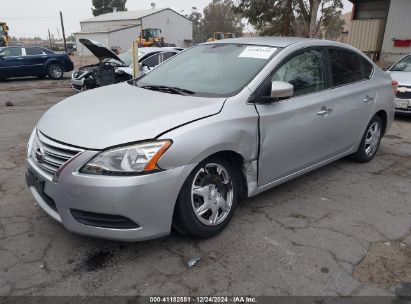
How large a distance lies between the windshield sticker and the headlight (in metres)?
1.57

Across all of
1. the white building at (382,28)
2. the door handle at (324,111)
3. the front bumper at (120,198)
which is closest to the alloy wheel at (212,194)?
the front bumper at (120,198)

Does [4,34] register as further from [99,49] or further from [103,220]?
[103,220]

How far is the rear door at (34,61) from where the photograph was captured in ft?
49.9

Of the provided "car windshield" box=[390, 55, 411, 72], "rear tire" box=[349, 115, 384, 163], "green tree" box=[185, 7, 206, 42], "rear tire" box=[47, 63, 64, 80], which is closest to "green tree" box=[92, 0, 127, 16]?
"green tree" box=[185, 7, 206, 42]

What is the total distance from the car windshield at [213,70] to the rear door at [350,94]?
3.24 ft

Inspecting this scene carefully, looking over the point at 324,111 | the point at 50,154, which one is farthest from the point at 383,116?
the point at 50,154

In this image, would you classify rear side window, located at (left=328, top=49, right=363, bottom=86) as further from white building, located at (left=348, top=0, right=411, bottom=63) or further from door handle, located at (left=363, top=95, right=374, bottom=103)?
white building, located at (left=348, top=0, right=411, bottom=63)

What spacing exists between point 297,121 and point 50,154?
7.12 feet

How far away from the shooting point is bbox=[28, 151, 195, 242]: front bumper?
2.42m

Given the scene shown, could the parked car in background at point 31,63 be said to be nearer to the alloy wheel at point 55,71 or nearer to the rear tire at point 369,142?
the alloy wheel at point 55,71

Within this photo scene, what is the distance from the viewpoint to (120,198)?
2408 millimetres

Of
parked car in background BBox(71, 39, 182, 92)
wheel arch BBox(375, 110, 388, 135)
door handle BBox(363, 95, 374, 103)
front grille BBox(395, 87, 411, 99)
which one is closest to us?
door handle BBox(363, 95, 374, 103)

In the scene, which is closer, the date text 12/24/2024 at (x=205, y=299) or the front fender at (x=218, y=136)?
the date text 12/24/2024 at (x=205, y=299)

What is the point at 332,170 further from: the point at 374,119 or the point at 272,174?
the point at 272,174
